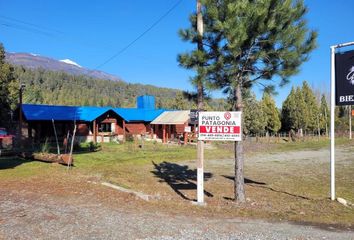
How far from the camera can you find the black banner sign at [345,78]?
33.9ft

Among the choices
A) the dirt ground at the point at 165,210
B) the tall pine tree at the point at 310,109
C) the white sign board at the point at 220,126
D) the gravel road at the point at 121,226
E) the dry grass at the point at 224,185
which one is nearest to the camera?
the gravel road at the point at 121,226

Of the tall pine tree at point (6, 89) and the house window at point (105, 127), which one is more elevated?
the tall pine tree at point (6, 89)

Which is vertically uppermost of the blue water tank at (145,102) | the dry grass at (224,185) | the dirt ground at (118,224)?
the blue water tank at (145,102)

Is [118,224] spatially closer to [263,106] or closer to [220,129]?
[220,129]

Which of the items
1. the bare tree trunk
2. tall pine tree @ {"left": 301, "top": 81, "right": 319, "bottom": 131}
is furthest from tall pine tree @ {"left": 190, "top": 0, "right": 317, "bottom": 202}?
tall pine tree @ {"left": 301, "top": 81, "right": 319, "bottom": 131}

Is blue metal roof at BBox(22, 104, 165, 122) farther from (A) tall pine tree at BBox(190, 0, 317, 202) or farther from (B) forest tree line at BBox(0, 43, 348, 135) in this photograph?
(A) tall pine tree at BBox(190, 0, 317, 202)

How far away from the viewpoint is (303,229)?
24.1ft

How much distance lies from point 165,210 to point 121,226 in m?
1.99

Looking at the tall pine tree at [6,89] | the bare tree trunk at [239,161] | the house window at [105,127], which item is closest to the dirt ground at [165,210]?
the bare tree trunk at [239,161]

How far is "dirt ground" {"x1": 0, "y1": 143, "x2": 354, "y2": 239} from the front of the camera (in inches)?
264

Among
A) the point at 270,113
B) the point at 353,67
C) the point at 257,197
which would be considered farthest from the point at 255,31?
the point at 270,113

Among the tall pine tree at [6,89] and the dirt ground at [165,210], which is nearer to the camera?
the dirt ground at [165,210]

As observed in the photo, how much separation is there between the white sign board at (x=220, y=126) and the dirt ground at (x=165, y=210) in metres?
1.72

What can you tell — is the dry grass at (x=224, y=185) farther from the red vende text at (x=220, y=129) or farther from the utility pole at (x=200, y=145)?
the red vende text at (x=220, y=129)
